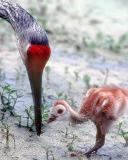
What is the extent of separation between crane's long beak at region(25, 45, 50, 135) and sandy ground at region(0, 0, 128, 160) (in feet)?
1.23

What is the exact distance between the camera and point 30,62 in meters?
5.64

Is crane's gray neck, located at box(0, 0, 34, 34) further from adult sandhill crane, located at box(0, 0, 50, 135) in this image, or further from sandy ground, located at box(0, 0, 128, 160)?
sandy ground, located at box(0, 0, 128, 160)

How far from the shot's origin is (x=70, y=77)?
8766mm

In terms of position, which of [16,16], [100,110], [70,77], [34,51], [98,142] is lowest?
[70,77]

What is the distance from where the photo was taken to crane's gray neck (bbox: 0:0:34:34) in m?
6.35

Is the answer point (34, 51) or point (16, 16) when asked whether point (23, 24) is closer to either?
point (16, 16)

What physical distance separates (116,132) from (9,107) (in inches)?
46.7

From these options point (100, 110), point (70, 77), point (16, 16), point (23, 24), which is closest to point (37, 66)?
point (100, 110)

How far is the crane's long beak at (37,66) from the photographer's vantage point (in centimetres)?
555

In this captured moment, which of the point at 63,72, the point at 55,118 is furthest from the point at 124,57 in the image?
the point at 55,118

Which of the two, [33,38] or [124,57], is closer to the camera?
[33,38]

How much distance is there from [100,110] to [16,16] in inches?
63.6

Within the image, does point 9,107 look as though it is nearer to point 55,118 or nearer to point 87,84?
point 55,118

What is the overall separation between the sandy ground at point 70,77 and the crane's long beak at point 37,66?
0.38 metres
